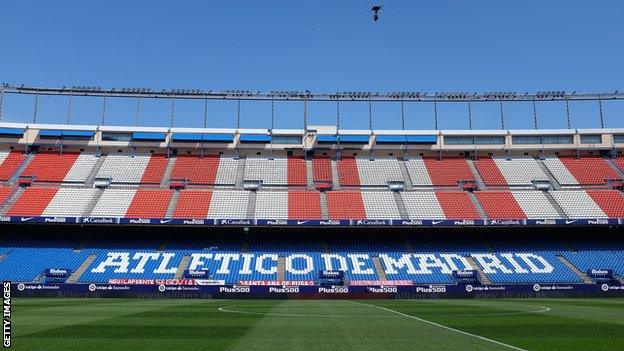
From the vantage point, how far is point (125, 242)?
50.4 m

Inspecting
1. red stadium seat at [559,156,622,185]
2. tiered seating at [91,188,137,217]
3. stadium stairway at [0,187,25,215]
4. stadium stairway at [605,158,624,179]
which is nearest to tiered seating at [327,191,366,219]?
tiered seating at [91,188,137,217]

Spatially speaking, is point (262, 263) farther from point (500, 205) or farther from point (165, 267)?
point (500, 205)

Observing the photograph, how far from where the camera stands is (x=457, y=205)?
53438mm

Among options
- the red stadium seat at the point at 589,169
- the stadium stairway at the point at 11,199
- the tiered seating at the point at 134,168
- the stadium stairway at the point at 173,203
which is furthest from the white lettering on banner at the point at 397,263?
the stadium stairway at the point at 11,199

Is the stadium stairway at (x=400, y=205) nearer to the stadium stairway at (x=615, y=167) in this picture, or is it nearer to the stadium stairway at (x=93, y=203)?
the stadium stairway at (x=615, y=167)

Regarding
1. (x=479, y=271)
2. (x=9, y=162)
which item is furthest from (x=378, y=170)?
(x=9, y=162)

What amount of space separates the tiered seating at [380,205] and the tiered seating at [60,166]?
30667 millimetres

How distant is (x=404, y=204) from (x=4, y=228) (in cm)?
3966

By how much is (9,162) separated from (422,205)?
1782 inches

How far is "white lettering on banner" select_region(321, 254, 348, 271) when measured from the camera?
4622cm

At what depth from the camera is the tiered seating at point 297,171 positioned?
2295 inches

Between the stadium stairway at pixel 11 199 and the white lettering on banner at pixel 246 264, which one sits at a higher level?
the stadium stairway at pixel 11 199

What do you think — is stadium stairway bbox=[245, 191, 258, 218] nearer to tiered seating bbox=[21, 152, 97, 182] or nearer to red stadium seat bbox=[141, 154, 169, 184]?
red stadium seat bbox=[141, 154, 169, 184]

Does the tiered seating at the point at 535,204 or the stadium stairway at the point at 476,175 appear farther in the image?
the stadium stairway at the point at 476,175
